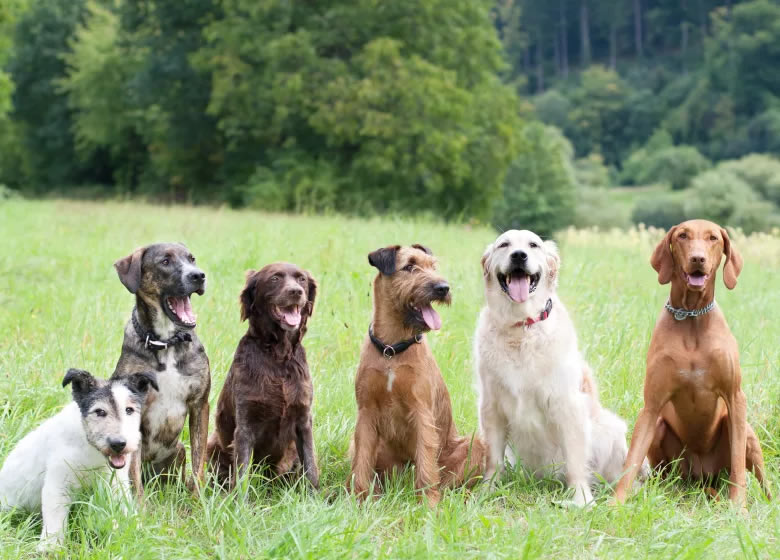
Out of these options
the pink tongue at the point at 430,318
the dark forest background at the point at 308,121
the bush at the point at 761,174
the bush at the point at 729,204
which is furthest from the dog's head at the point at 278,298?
the bush at the point at 761,174

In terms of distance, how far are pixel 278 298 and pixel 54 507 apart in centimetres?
156

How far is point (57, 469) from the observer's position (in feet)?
13.5

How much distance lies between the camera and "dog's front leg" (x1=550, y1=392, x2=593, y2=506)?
16.3 ft

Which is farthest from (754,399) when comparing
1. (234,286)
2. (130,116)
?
(130,116)

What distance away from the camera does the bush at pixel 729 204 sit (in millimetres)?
38656

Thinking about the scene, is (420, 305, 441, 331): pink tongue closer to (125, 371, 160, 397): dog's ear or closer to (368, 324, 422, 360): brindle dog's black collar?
(368, 324, 422, 360): brindle dog's black collar

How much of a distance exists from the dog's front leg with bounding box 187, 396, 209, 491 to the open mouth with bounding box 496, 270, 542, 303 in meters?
1.90

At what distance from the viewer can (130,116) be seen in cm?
3553

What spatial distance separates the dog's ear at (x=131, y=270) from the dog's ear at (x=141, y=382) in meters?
0.56

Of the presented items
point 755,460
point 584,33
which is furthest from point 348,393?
point 584,33

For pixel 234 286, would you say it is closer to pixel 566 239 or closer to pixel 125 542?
pixel 125 542

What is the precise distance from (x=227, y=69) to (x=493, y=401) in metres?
24.9

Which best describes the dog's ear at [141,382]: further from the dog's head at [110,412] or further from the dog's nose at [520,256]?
the dog's nose at [520,256]

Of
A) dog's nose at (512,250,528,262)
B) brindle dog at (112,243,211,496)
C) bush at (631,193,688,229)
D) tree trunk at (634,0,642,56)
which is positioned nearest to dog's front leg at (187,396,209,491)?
brindle dog at (112,243,211,496)
